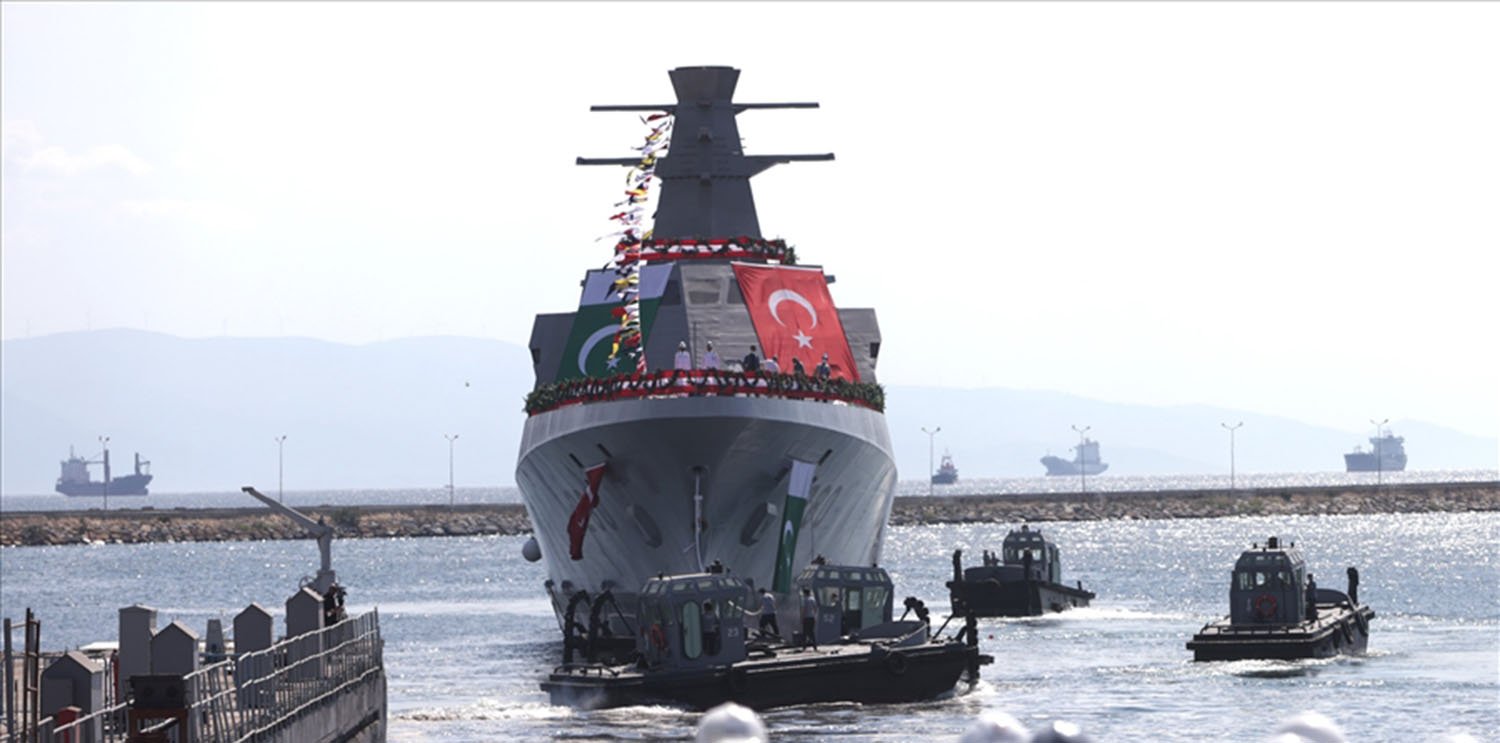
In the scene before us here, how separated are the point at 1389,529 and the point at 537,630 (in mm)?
115058

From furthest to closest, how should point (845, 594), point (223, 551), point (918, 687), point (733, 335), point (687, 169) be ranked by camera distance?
point (223, 551), point (687, 169), point (733, 335), point (845, 594), point (918, 687)

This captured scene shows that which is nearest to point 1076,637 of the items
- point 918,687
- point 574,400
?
point 574,400

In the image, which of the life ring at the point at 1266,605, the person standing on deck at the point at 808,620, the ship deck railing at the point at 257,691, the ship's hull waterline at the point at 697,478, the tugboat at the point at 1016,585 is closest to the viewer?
the ship deck railing at the point at 257,691

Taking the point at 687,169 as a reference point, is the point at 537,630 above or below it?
below

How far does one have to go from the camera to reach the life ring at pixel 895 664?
45.5 metres

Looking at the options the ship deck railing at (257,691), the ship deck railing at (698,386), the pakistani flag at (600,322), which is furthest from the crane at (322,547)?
the pakistani flag at (600,322)

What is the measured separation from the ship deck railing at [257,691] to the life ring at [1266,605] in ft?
85.6

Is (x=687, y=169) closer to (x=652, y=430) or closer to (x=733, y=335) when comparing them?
(x=733, y=335)

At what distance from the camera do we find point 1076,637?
226 ft

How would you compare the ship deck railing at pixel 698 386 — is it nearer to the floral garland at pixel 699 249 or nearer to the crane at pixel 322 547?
the floral garland at pixel 699 249

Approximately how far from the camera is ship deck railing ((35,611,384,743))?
85.6 ft

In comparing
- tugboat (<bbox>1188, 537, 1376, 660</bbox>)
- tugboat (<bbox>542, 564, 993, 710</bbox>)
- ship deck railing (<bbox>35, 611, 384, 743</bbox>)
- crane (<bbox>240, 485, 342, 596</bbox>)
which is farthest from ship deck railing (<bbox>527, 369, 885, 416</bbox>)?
ship deck railing (<bbox>35, 611, 384, 743</bbox>)

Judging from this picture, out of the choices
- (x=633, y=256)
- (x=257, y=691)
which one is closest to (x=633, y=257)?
(x=633, y=256)

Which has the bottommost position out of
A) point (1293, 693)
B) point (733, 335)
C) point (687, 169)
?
point (1293, 693)
